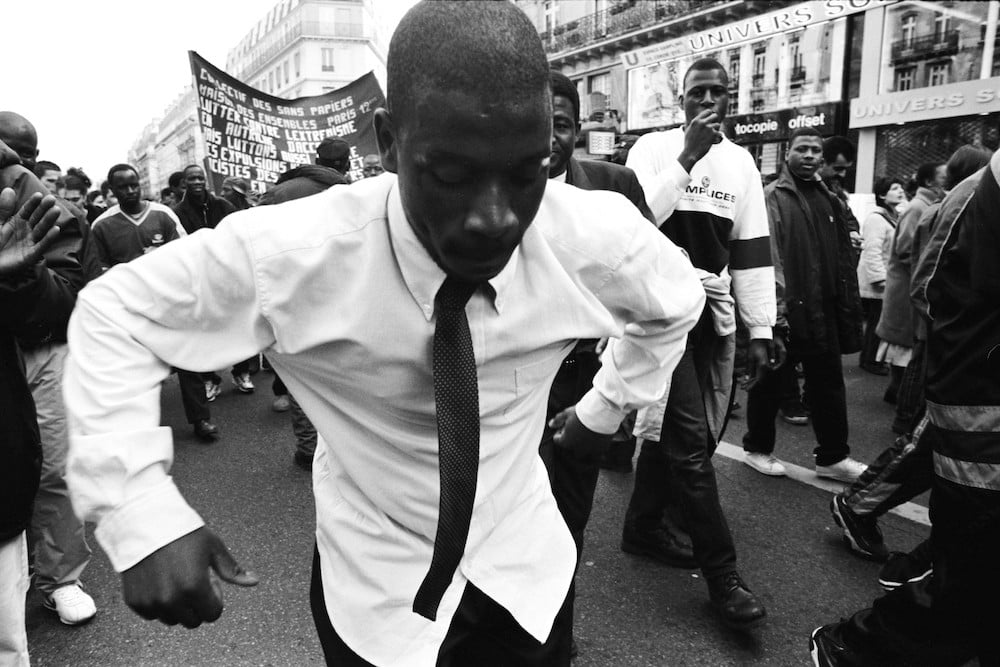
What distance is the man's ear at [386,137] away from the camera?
117 centimetres

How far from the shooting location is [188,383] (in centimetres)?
516

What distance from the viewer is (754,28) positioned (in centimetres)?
1953

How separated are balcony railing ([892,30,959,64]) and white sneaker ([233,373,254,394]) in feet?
55.1

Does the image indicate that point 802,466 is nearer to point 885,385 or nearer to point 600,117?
point 885,385

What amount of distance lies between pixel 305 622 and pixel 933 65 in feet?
61.9

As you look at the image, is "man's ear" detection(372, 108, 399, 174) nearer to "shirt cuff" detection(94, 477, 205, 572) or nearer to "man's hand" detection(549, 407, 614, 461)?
"shirt cuff" detection(94, 477, 205, 572)

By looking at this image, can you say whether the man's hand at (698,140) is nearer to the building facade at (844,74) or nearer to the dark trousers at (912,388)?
the dark trousers at (912,388)

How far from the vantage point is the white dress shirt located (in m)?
1.07

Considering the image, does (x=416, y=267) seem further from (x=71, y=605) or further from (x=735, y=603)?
(x=71, y=605)

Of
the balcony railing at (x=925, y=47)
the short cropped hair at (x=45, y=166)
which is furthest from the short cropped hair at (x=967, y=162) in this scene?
the balcony railing at (x=925, y=47)

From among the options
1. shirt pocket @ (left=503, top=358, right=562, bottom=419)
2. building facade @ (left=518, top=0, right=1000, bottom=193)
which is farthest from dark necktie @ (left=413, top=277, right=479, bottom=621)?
building facade @ (left=518, top=0, right=1000, bottom=193)

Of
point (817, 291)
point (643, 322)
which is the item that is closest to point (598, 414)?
point (643, 322)

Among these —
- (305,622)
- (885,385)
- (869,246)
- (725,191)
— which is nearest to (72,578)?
Result: (305,622)

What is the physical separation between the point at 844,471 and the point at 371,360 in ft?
12.0
